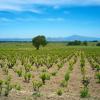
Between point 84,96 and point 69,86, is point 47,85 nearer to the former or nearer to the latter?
point 69,86

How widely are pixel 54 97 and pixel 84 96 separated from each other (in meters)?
1.47

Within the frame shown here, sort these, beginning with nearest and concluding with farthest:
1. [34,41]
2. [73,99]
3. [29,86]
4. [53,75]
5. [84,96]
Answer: [73,99] < [84,96] < [29,86] < [53,75] < [34,41]

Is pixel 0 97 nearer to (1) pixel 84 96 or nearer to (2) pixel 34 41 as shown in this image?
(1) pixel 84 96

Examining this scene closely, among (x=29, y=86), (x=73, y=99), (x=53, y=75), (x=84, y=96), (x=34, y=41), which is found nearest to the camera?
(x=73, y=99)

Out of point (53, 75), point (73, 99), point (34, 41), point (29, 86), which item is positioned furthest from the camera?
point (34, 41)

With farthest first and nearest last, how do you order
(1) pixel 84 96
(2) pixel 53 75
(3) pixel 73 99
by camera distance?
(2) pixel 53 75, (1) pixel 84 96, (3) pixel 73 99

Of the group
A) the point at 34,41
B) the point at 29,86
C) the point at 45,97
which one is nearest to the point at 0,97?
the point at 45,97

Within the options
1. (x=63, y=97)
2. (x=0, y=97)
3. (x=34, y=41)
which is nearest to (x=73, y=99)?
(x=63, y=97)

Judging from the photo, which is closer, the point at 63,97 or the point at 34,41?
the point at 63,97

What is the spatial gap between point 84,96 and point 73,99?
111cm

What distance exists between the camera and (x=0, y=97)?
450 inches

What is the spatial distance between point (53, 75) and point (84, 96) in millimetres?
8637

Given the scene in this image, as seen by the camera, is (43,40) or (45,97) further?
(43,40)

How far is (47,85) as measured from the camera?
53.4 ft
